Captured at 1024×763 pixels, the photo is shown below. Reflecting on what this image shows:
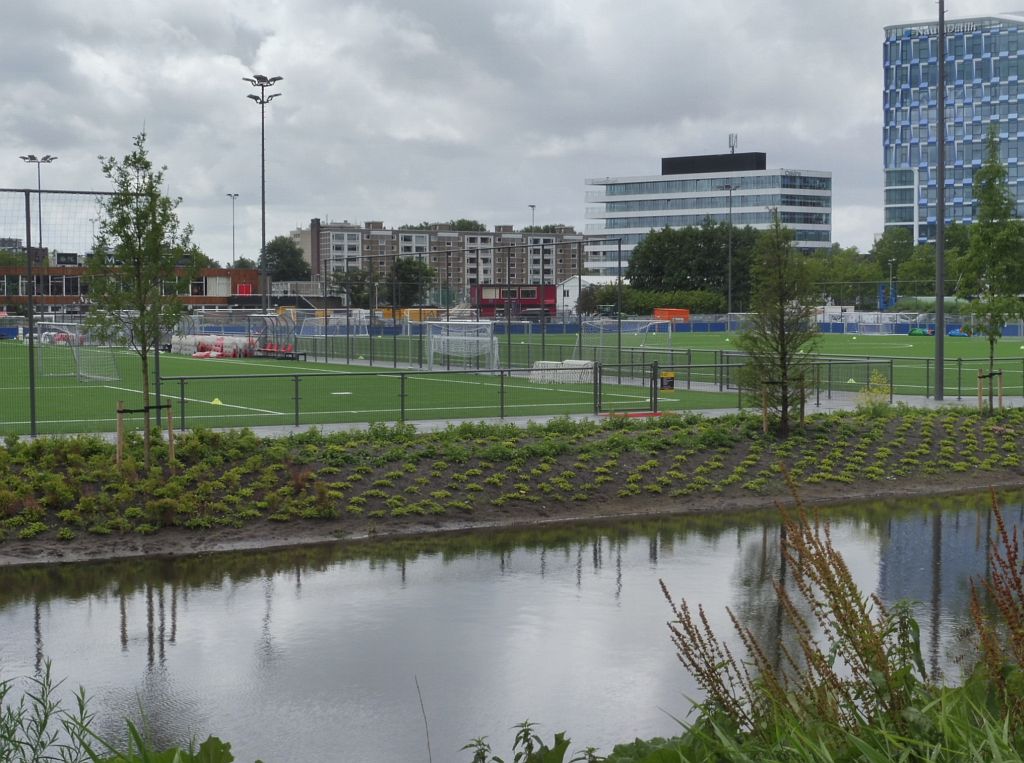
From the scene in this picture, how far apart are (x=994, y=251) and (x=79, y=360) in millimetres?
30230

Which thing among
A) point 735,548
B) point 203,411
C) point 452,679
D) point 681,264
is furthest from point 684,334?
point 452,679

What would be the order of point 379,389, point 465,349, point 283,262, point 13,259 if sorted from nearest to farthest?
point 13,259 < point 379,389 < point 465,349 < point 283,262

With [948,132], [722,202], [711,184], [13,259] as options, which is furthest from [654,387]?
[948,132]

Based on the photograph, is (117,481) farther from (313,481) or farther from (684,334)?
(684,334)

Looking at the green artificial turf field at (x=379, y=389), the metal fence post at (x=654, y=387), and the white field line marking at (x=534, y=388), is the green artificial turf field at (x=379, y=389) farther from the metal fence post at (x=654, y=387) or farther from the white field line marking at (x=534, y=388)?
the metal fence post at (x=654, y=387)

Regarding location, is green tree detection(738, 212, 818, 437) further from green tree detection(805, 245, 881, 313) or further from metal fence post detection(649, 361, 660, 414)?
green tree detection(805, 245, 881, 313)

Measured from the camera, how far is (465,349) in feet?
145

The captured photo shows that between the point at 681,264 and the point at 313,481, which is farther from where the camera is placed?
the point at 681,264

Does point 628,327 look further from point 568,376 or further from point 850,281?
point 850,281

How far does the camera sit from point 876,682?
525 centimetres

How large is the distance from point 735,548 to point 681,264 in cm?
11078

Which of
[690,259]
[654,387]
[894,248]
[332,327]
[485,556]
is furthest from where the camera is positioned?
[894,248]

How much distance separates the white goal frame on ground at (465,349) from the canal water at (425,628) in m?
27.8

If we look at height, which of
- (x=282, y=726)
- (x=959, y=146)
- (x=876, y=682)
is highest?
(x=959, y=146)
